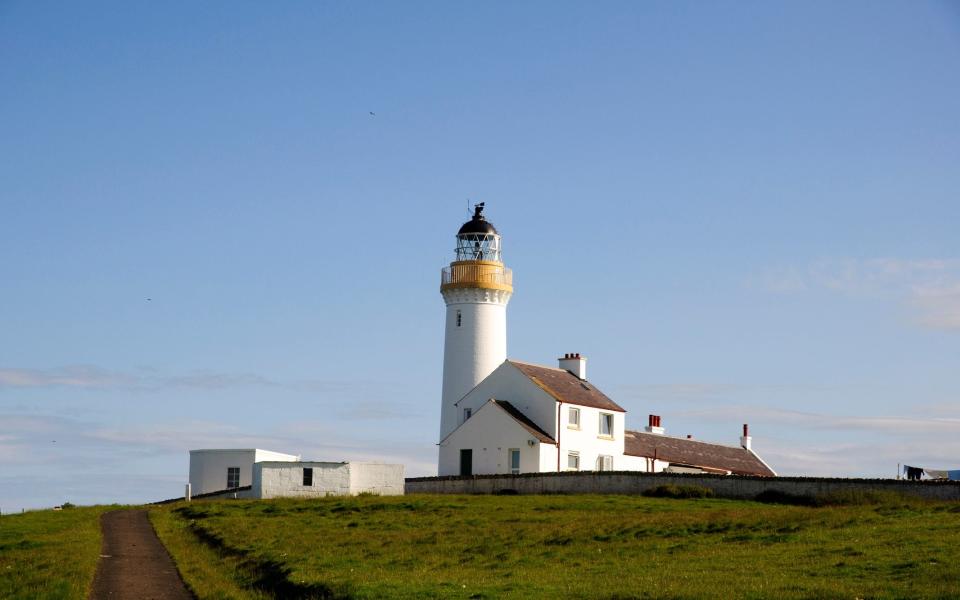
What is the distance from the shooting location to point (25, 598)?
79.6ft

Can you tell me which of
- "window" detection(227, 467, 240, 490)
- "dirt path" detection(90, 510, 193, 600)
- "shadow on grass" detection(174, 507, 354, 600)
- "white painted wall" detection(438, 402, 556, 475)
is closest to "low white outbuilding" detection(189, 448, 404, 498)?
"window" detection(227, 467, 240, 490)

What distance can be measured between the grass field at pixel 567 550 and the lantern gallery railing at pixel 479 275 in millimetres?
20008

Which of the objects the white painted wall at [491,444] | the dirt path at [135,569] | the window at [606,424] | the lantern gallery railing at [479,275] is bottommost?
the dirt path at [135,569]

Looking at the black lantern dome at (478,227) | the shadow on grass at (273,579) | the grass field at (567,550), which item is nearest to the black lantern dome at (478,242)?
the black lantern dome at (478,227)

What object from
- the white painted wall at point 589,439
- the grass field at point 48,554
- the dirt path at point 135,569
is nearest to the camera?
the dirt path at point 135,569

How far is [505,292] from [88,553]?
35.6 metres

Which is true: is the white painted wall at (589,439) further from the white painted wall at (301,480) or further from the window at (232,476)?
the window at (232,476)

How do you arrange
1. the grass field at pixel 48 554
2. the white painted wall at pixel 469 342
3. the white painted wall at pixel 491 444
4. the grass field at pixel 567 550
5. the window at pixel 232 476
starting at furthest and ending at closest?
the white painted wall at pixel 469 342 < the window at pixel 232 476 < the white painted wall at pixel 491 444 < the grass field at pixel 48 554 < the grass field at pixel 567 550

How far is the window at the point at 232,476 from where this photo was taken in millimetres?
60291

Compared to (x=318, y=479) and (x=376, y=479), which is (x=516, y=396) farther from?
(x=318, y=479)

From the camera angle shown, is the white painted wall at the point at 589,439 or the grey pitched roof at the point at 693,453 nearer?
the white painted wall at the point at 589,439

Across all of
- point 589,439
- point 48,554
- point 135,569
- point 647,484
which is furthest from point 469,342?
point 135,569

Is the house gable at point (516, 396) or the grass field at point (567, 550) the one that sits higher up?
the house gable at point (516, 396)

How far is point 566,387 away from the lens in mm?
61531
